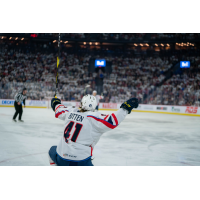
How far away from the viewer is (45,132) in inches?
282

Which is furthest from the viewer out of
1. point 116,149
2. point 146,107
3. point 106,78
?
point 106,78

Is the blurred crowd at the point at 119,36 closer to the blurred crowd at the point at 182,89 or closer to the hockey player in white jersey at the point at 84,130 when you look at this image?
the blurred crowd at the point at 182,89

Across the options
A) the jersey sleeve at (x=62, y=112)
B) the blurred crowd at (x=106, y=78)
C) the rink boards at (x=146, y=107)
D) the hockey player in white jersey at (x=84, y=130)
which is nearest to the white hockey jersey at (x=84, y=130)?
the hockey player in white jersey at (x=84, y=130)

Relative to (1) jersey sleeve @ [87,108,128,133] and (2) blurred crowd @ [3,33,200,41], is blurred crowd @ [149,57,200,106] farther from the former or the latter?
(1) jersey sleeve @ [87,108,128,133]

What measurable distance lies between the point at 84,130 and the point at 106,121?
0.83 ft

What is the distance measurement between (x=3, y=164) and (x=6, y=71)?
19522 millimetres

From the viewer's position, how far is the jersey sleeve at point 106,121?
223cm

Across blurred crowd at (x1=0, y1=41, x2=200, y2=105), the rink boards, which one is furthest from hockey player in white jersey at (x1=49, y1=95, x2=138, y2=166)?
blurred crowd at (x1=0, y1=41, x2=200, y2=105)

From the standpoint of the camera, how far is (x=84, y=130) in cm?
228

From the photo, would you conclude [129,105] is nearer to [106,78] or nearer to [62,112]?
[62,112]

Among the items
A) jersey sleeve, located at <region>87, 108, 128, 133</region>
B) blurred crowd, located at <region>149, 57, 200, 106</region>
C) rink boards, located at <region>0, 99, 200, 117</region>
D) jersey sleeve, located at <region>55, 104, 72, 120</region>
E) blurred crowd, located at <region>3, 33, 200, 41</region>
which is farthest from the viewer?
blurred crowd, located at <region>3, 33, 200, 41</region>

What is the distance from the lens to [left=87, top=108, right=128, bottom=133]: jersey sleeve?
2229mm

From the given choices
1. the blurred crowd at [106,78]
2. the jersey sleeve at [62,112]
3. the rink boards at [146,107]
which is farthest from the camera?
the blurred crowd at [106,78]

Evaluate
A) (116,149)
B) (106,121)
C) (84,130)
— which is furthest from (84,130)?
(116,149)
